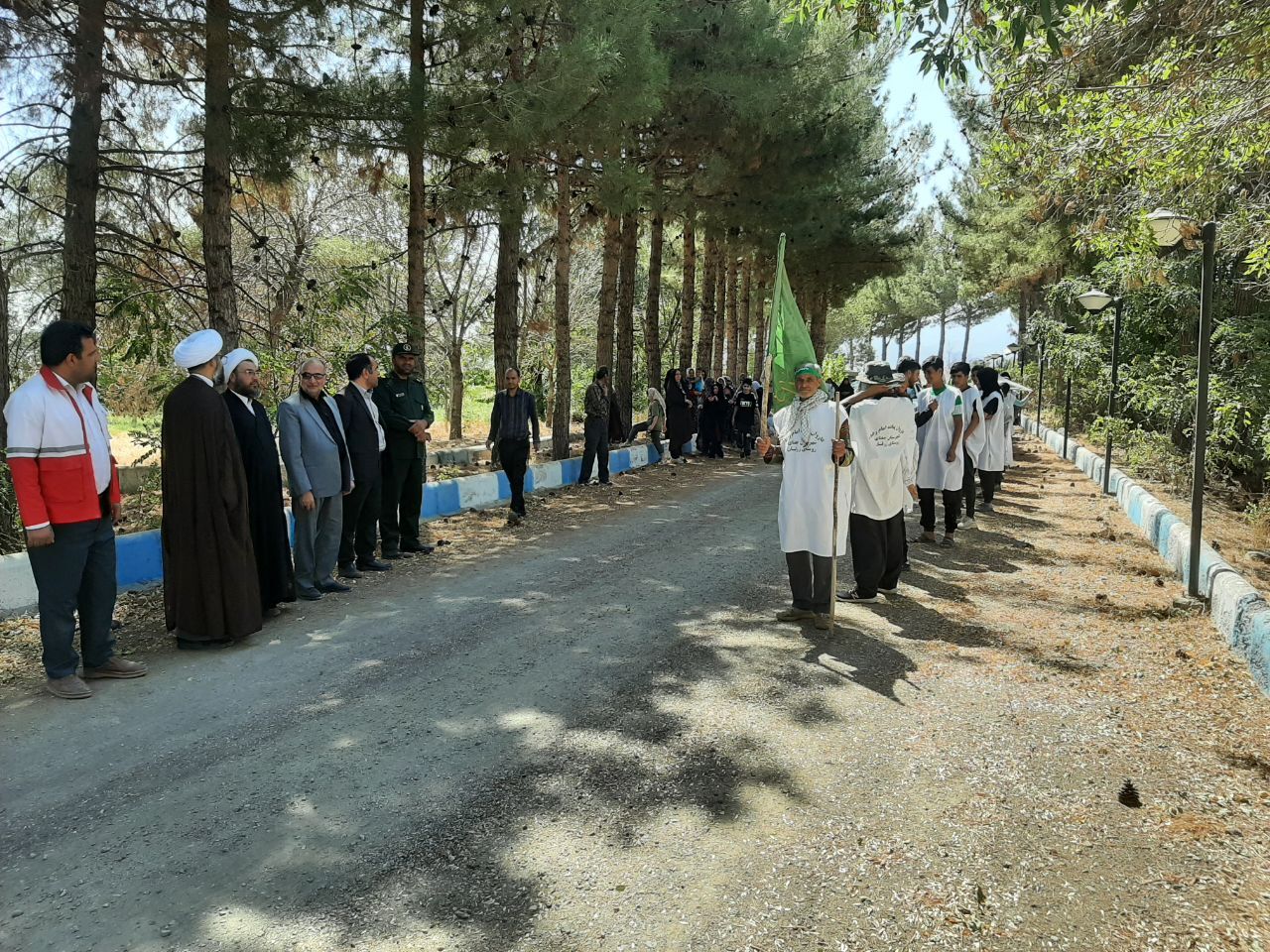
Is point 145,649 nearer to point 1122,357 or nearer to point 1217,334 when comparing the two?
point 1217,334

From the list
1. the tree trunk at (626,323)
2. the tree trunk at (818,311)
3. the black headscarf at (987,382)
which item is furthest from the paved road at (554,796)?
the tree trunk at (818,311)

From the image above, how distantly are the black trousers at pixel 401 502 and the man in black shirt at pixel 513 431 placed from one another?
5.09 feet

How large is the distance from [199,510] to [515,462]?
5044mm

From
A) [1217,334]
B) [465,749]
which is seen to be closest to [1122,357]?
[1217,334]

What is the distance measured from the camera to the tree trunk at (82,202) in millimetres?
8750

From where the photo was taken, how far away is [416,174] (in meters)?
11.3

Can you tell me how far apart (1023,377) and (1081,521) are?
2870cm

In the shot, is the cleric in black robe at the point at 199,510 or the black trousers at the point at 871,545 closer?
→ the cleric in black robe at the point at 199,510

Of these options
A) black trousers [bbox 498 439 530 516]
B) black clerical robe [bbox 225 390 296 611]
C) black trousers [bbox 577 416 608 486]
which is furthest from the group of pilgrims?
black trousers [bbox 577 416 608 486]

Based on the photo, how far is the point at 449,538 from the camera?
9.72 meters

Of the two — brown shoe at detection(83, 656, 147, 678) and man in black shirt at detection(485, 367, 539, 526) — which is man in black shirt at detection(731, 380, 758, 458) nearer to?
man in black shirt at detection(485, 367, 539, 526)

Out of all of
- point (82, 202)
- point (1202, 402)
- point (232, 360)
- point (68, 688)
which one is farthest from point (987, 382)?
point (82, 202)

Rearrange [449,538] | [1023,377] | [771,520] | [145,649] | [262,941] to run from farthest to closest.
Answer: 1. [1023,377]
2. [771,520]
3. [449,538]
4. [145,649]
5. [262,941]

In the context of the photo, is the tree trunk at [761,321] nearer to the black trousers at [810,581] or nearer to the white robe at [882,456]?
the white robe at [882,456]
